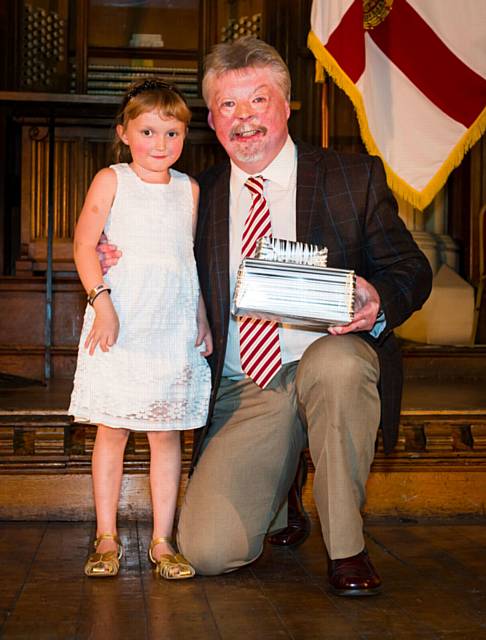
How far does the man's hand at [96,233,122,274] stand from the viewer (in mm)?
2377

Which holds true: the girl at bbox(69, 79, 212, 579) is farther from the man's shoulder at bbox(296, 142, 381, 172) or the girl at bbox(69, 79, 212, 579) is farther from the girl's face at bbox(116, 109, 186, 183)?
the man's shoulder at bbox(296, 142, 381, 172)

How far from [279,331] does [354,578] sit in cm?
67

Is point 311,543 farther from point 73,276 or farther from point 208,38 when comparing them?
point 208,38

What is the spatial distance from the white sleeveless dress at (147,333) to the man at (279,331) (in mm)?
77

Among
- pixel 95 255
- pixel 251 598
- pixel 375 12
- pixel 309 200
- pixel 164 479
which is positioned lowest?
pixel 251 598

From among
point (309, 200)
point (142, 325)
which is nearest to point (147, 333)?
point (142, 325)

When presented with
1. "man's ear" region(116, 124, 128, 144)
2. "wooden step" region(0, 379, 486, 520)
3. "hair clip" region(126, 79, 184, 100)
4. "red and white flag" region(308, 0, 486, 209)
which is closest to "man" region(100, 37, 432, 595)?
"hair clip" region(126, 79, 184, 100)

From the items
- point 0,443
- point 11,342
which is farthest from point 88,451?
point 11,342

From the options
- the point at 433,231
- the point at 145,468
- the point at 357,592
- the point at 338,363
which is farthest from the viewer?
the point at 433,231

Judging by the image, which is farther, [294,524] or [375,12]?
[375,12]

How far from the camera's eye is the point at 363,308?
2.13 meters

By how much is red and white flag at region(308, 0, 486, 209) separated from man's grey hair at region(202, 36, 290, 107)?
137 centimetres

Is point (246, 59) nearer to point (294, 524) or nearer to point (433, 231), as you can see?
point (294, 524)

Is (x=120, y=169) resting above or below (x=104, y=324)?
above
